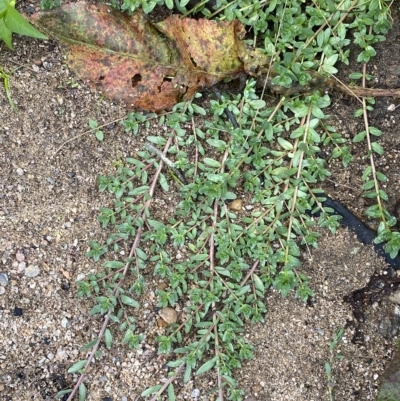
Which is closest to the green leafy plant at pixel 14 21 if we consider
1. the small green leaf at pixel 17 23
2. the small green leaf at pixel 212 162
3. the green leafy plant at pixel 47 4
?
the small green leaf at pixel 17 23

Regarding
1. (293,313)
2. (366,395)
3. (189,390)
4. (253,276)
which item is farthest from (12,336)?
(366,395)

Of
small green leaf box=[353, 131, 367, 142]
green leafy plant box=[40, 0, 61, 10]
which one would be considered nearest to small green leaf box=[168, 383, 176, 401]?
small green leaf box=[353, 131, 367, 142]

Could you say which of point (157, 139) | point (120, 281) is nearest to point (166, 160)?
point (157, 139)

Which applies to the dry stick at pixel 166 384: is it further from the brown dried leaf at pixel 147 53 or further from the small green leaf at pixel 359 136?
the small green leaf at pixel 359 136

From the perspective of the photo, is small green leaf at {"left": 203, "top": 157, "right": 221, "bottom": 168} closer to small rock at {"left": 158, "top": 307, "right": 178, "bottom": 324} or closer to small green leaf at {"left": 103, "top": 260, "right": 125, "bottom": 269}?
small green leaf at {"left": 103, "top": 260, "right": 125, "bottom": 269}

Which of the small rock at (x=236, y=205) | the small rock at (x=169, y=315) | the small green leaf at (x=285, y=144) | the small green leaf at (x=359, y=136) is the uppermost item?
the small green leaf at (x=285, y=144)

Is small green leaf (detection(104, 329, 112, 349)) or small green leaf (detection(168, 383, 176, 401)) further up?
small green leaf (detection(104, 329, 112, 349))
